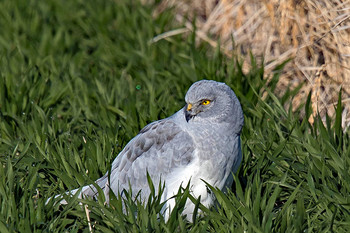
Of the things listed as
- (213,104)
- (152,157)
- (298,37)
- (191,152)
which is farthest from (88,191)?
(298,37)

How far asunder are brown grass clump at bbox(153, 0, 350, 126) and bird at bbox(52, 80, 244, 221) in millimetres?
990

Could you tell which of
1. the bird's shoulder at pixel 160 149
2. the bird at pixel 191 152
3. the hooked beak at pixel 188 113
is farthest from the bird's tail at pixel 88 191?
the hooked beak at pixel 188 113

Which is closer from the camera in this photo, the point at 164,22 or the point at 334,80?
the point at 334,80

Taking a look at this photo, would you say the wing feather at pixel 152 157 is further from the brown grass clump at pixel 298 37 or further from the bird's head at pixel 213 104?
the brown grass clump at pixel 298 37

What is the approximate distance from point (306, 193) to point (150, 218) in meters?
1.02

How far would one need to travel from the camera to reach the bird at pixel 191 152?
146 inches

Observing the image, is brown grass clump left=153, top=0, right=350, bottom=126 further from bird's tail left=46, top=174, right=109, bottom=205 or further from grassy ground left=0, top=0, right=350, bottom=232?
bird's tail left=46, top=174, right=109, bottom=205

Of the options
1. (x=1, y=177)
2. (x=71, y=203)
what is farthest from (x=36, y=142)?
(x=71, y=203)

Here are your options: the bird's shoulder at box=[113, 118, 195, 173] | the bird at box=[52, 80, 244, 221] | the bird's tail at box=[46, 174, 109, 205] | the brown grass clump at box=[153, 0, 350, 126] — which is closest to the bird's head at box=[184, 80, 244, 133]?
the bird at box=[52, 80, 244, 221]

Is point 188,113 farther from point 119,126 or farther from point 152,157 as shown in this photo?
point 119,126

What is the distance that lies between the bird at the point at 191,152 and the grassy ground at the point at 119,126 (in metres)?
0.13

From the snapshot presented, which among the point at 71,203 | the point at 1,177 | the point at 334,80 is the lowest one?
the point at 334,80

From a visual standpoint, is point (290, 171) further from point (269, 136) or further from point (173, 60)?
point (173, 60)

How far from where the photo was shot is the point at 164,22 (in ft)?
23.5
